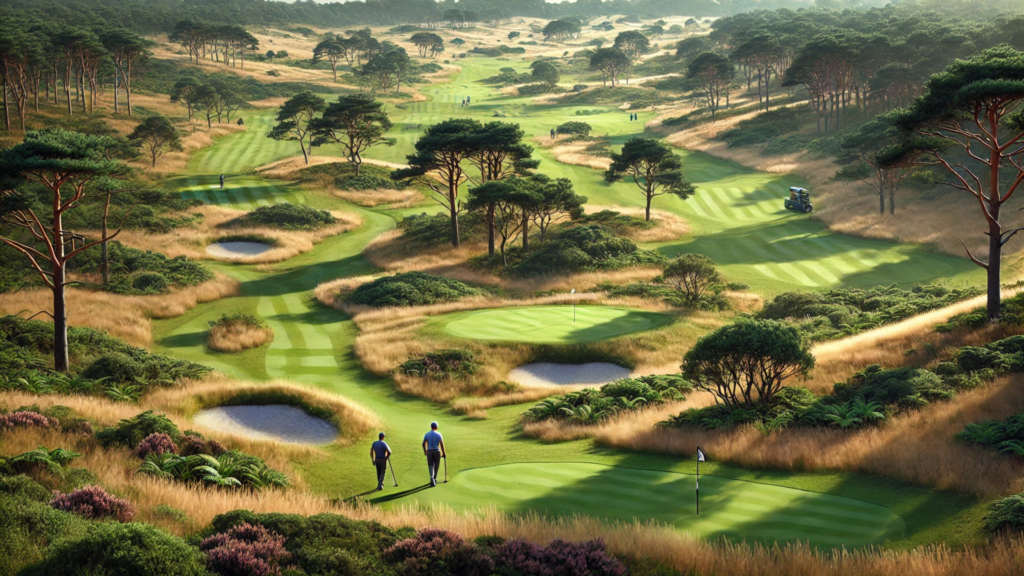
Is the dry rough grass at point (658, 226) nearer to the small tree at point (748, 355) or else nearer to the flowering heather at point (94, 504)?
the small tree at point (748, 355)

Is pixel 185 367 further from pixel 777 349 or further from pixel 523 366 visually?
pixel 777 349

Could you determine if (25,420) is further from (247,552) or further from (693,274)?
(693,274)

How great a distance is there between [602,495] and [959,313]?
60.4 feet

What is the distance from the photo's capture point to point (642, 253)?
55781 mm

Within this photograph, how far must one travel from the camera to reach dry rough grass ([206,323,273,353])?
36.3 meters

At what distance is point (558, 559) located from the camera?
12125mm

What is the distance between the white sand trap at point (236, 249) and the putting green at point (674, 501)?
45908 millimetres

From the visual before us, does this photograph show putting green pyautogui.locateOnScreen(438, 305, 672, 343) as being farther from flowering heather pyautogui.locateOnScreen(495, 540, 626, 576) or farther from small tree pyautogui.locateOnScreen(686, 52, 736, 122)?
small tree pyautogui.locateOnScreen(686, 52, 736, 122)

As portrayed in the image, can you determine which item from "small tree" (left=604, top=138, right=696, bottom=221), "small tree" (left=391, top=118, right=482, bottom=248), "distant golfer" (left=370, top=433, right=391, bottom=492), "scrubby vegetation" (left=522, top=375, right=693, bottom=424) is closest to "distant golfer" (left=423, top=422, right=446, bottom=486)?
"distant golfer" (left=370, top=433, right=391, bottom=492)

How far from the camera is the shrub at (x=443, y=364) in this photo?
30.9 meters

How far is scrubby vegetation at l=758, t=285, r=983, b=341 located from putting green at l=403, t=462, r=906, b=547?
63.3 feet

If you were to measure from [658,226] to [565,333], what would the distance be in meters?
32.5

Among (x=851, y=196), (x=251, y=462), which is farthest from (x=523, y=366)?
(x=851, y=196)

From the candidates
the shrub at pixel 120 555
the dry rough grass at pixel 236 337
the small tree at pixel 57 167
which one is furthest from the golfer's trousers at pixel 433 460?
the dry rough grass at pixel 236 337
